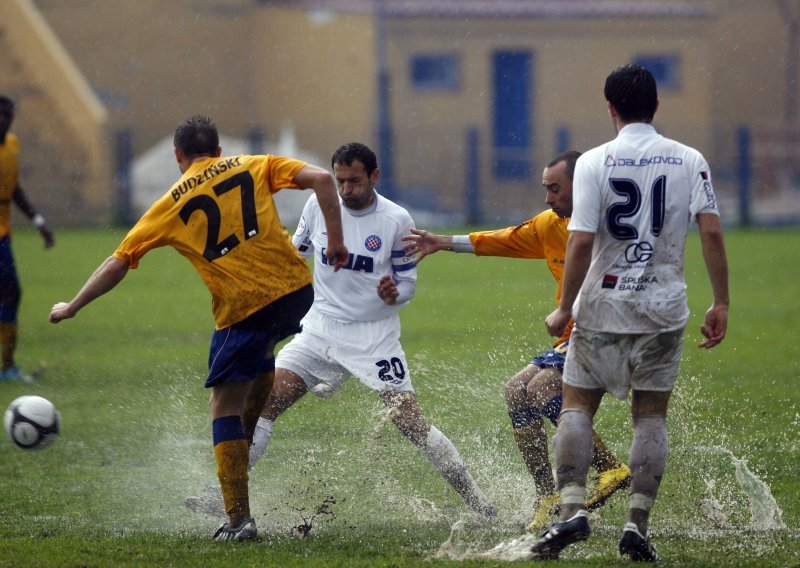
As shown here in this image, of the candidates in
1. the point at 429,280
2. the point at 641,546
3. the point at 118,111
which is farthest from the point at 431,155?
the point at 641,546

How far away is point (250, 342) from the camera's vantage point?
551 cm

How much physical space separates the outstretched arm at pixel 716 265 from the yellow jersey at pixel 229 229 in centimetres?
182

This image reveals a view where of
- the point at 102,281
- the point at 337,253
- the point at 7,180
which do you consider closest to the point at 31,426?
the point at 102,281

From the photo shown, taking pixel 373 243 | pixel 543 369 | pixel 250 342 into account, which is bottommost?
pixel 543 369

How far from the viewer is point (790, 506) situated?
595cm

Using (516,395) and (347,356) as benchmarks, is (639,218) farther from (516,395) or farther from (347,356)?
(347,356)

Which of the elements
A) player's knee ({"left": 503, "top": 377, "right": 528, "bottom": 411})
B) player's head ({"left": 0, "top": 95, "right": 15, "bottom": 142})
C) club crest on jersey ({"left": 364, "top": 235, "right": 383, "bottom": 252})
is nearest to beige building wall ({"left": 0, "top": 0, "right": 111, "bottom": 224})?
player's head ({"left": 0, "top": 95, "right": 15, "bottom": 142})

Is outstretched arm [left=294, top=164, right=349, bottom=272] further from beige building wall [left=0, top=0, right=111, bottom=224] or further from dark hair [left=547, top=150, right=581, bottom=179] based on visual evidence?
beige building wall [left=0, top=0, right=111, bottom=224]

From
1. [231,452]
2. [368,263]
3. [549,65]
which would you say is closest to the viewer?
[231,452]

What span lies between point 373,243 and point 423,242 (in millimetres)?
272

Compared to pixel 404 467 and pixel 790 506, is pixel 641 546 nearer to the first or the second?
pixel 790 506

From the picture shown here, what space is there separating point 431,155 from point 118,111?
28.5 feet

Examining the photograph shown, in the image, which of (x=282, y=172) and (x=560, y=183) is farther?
(x=560, y=183)

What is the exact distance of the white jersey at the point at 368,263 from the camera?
20.5ft
